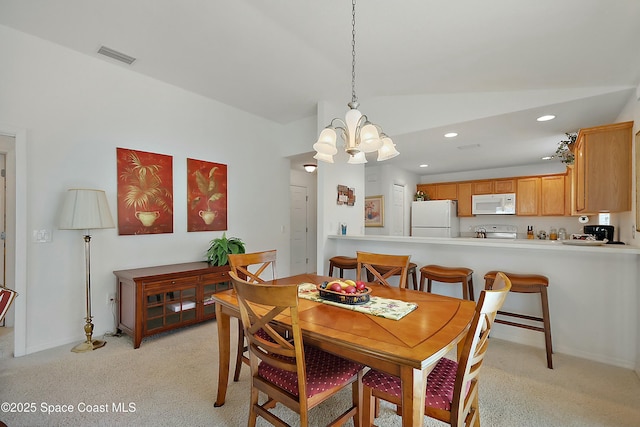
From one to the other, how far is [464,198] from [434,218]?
0.88 meters

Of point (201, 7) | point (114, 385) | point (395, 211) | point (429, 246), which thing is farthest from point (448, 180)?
point (114, 385)

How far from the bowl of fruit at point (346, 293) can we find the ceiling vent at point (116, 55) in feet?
9.88

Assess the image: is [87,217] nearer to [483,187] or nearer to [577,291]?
[577,291]

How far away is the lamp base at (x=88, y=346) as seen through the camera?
2676 millimetres

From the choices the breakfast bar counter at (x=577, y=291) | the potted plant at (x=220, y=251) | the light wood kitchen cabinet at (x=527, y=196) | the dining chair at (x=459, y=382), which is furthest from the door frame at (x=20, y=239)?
the light wood kitchen cabinet at (x=527, y=196)

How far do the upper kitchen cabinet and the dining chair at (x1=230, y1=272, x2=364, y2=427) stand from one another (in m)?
2.69

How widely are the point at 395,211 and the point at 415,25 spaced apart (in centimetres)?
412

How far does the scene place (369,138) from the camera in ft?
6.20

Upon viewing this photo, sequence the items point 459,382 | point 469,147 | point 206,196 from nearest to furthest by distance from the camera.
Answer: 1. point 459,382
2. point 206,196
3. point 469,147

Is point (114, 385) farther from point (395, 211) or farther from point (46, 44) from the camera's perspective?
point (395, 211)

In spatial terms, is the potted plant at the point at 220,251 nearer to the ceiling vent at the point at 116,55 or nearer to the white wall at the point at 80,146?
the white wall at the point at 80,146

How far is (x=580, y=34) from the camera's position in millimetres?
1896

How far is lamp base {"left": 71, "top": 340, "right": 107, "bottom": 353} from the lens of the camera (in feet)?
8.78

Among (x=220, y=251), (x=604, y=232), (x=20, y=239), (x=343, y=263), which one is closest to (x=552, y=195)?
(x=604, y=232)
